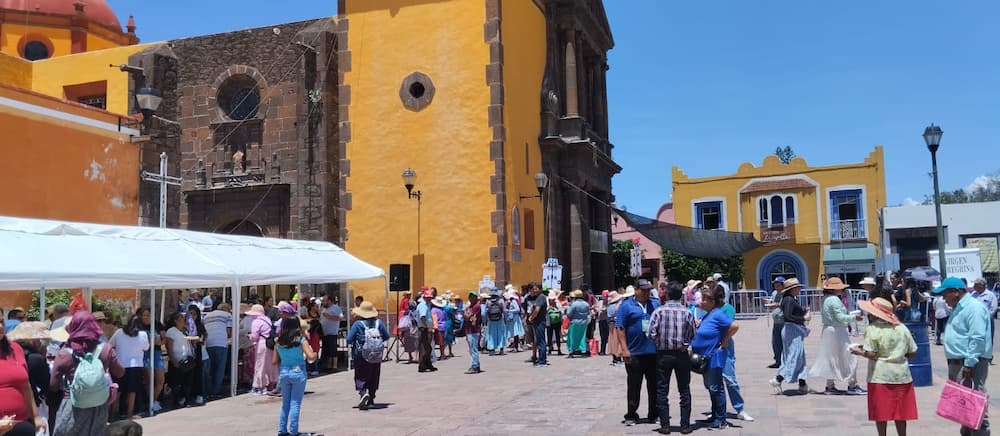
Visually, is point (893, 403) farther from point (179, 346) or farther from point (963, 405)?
point (179, 346)

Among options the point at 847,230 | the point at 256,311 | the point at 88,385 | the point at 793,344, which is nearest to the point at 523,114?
the point at 256,311

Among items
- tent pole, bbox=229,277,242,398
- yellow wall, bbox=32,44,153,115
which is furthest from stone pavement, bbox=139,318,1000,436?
yellow wall, bbox=32,44,153,115

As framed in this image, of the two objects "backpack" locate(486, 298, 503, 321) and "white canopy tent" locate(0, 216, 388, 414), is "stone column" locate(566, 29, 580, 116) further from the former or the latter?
"white canopy tent" locate(0, 216, 388, 414)

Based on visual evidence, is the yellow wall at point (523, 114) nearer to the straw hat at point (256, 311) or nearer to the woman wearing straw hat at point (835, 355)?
the straw hat at point (256, 311)

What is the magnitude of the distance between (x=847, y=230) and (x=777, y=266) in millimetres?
3533

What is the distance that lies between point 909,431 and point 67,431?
25.0 ft

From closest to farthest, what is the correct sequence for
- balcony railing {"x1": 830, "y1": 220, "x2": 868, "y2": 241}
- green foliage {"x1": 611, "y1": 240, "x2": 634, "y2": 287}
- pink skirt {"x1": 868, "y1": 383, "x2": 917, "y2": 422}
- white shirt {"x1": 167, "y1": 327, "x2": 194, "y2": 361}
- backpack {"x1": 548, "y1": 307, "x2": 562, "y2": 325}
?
pink skirt {"x1": 868, "y1": 383, "x2": 917, "y2": 422} < white shirt {"x1": 167, "y1": 327, "x2": 194, "y2": 361} < backpack {"x1": 548, "y1": 307, "x2": 562, "y2": 325} < balcony railing {"x1": 830, "y1": 220, "x2": 868, "y2": 241} < green foliage {"x1": 611, "y1": 240, "x2": 634, "y2": 287}

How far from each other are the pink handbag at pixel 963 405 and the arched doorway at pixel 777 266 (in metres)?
35.3

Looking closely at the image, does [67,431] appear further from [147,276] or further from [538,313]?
[538,313]

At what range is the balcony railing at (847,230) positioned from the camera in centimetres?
3978

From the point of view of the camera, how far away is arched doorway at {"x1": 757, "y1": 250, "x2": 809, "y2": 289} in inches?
1615

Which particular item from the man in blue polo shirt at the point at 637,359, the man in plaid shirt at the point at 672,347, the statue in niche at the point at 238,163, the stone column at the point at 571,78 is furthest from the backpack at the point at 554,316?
the statue in niche at the point at 238,163

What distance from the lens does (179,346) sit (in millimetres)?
11711

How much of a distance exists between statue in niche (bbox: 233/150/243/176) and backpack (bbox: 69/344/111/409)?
18.4 metres
